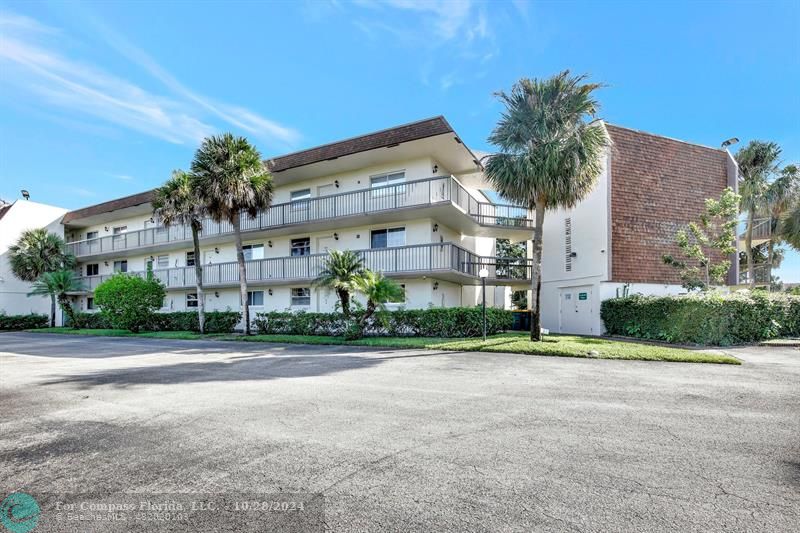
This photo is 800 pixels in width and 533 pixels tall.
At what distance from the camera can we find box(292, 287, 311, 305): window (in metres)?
21.4

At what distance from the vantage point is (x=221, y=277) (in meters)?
23.0

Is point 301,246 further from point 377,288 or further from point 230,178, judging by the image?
point 377,288

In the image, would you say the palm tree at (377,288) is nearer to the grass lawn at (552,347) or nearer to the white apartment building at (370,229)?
the grass lawn at (552,347)

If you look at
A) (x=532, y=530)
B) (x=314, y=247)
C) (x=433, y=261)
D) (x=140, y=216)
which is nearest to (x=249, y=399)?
(x=532, y=530)

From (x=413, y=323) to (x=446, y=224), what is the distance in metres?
6.43

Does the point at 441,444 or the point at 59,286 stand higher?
the point at 59,286

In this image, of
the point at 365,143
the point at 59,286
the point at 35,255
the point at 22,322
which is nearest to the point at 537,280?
the point at 365,143

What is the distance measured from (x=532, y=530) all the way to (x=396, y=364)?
25.5 ft

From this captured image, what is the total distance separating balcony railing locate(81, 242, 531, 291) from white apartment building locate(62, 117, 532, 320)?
6 centimetres

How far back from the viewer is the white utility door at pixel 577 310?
64.1 ft

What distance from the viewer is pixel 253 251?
2402 centimetres

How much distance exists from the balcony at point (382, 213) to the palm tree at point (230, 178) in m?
1.70

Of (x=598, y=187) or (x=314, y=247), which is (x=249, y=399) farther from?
(x=598, y=187)

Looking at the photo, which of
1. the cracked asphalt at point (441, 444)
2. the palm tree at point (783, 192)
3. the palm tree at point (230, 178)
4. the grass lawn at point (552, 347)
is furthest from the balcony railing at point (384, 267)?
the palm tree at point (783, 192)
